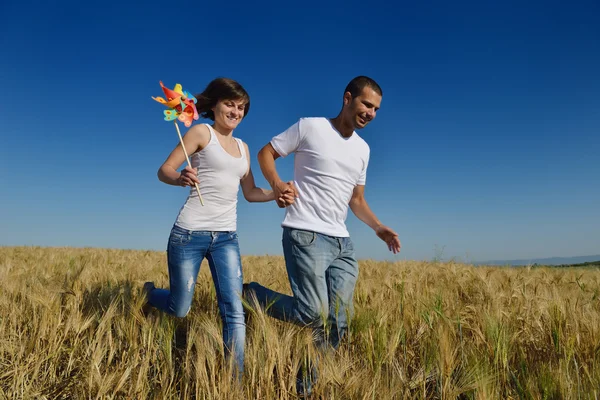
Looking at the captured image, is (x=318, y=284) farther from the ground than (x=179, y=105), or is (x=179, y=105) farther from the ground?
(x=179, y=105)

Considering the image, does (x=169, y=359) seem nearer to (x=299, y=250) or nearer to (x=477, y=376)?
(x=299, y=250)

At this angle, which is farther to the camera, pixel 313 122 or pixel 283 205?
pixel 313 122

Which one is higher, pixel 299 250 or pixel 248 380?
pixel 299 250

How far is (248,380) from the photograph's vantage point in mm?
1843

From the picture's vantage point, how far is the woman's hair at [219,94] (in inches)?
115

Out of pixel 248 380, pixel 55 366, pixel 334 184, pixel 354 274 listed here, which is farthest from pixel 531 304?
pixel 55 366

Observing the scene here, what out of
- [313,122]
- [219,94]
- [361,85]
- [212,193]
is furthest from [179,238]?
[361,85]

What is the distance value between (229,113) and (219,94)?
0.49 feet

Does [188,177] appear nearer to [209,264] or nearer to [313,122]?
[209,264]

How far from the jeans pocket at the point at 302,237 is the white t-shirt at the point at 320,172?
5cm

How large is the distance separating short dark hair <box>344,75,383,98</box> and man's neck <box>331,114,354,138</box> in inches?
7.9

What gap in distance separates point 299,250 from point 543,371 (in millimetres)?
1429

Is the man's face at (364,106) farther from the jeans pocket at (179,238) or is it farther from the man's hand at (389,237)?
the jeans pocket at (179,238)

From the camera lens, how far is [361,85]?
2930 millimetres
